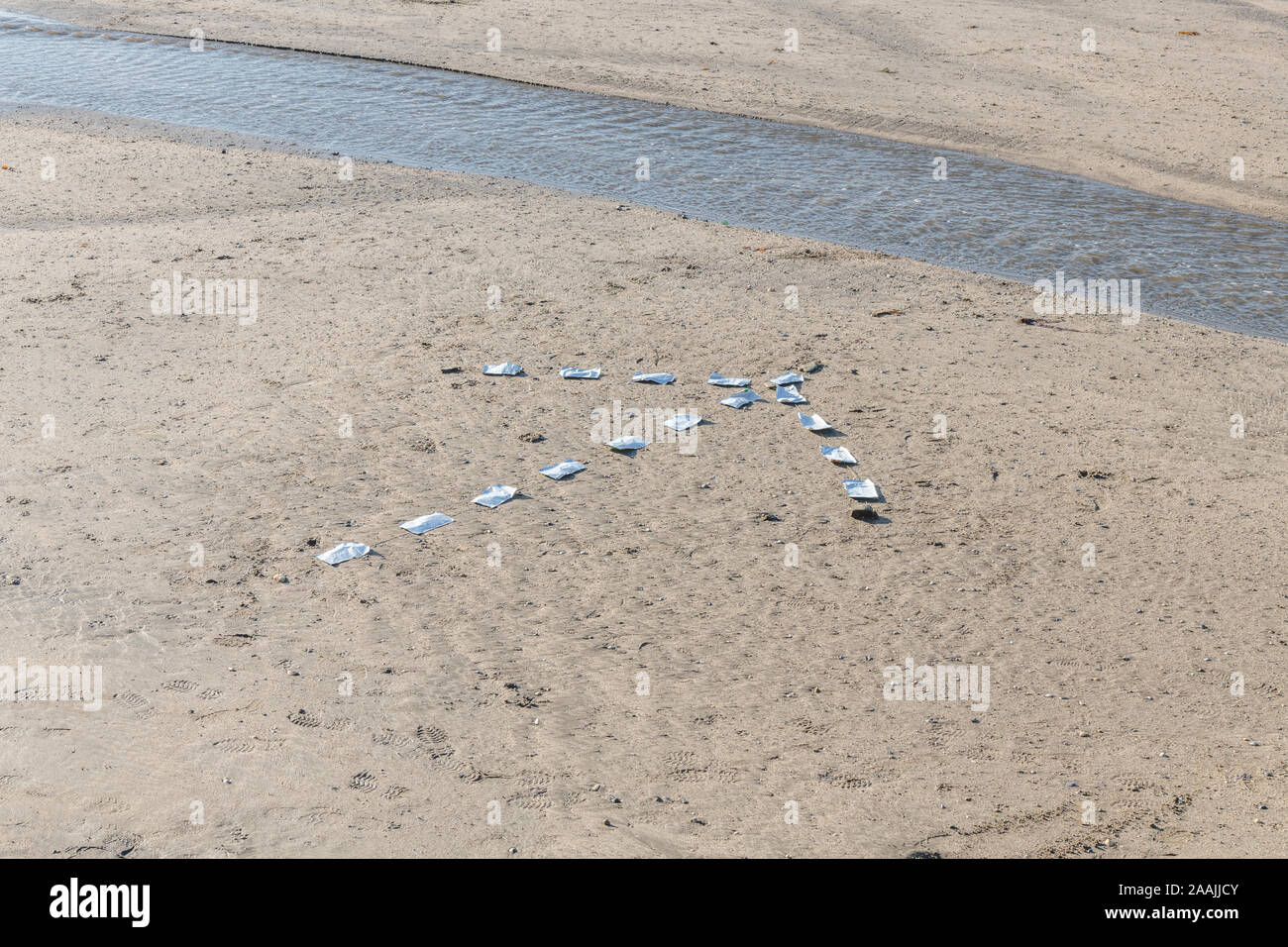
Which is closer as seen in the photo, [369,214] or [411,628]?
[411,628]

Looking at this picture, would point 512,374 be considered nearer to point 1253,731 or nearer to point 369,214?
point 369,214

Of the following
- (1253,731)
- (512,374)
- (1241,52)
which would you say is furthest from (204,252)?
(1241,52)

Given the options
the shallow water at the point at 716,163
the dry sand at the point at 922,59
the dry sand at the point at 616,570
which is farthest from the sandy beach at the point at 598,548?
the dry sand at the point at 922,59

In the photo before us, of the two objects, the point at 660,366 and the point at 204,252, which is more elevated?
the point at 204,252

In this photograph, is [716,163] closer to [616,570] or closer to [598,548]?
[598,548]

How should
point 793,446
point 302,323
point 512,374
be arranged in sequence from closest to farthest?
1. point 793,446
2. point 512,374
3. point 302,323

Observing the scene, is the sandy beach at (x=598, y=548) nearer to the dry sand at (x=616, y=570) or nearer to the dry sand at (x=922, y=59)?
the dry sand at (x=616, y=570)

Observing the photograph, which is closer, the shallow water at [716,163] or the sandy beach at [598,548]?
the sandy beach at [598,548]
